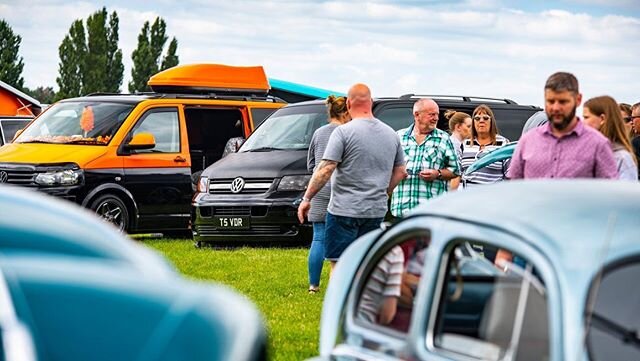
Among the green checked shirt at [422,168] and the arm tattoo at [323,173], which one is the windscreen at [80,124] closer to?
the green checked shirt at [422,168]

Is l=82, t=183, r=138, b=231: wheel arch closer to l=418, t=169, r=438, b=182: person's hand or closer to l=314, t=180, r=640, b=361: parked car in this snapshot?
l=418, t=169, r=438, b=182: person's hand

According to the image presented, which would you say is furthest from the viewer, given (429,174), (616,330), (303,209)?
(429,174)

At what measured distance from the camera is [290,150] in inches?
714

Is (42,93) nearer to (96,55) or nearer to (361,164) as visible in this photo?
(96,55)

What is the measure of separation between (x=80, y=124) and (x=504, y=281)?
15.7 m

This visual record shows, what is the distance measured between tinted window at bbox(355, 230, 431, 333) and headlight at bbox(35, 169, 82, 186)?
13.9 meters

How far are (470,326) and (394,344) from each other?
38 cm

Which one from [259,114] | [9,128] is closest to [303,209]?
[259,114]

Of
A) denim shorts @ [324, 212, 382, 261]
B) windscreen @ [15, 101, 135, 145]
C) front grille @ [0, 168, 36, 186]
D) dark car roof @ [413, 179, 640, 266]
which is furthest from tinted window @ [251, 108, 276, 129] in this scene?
dark car roof @ [413, 179, 640, 266]

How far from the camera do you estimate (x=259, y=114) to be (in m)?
20.8

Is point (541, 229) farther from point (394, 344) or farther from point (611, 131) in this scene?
point (611, 131)

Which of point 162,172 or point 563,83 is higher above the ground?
point 563,83

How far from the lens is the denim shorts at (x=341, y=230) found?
11000 mm

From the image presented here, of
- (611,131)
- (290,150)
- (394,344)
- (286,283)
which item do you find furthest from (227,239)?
(394,344)
